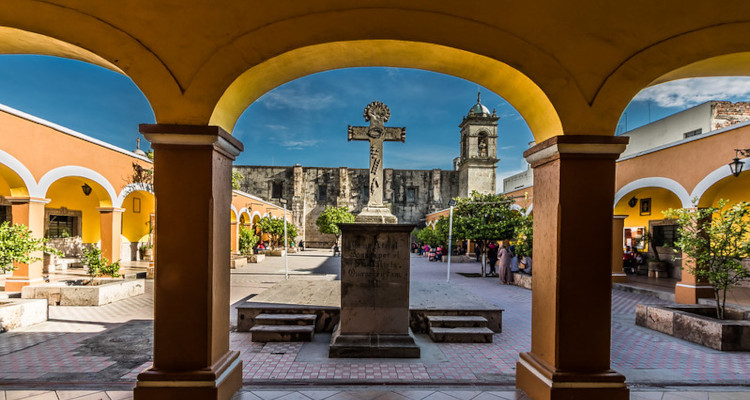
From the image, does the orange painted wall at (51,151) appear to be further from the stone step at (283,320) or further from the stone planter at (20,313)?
the stone step at (283,320)

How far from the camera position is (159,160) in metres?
2.98

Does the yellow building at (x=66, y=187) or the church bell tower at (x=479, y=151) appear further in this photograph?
the church bell tower at (x=479, y=151)

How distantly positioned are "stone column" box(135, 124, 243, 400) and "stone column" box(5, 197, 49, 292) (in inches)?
300

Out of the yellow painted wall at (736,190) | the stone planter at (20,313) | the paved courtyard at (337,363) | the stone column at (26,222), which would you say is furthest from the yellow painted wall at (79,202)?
the yellow painted wall at (736,190)

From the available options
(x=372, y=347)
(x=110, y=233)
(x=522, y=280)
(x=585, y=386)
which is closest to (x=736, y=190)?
(x=522, y=280)

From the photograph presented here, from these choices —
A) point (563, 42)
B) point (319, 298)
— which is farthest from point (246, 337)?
point (563, 42)

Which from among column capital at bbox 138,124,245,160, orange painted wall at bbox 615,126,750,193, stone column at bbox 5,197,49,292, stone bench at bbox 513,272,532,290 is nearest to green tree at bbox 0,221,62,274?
stone column at bbox 5,197,49,292

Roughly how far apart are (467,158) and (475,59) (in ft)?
84.6

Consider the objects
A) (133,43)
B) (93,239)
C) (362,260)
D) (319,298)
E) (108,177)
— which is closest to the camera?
(133,43)

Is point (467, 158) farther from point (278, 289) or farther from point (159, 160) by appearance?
point (159, 160)

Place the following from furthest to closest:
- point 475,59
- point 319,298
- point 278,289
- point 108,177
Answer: point 108,177, point 278,289, point 319,298, point 475,59

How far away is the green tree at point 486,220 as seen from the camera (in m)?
13.3

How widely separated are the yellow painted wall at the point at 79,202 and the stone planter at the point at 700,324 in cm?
1721

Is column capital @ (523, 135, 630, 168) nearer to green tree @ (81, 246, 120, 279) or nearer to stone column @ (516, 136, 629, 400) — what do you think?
stone column @ (516, 136, 629, 400)
